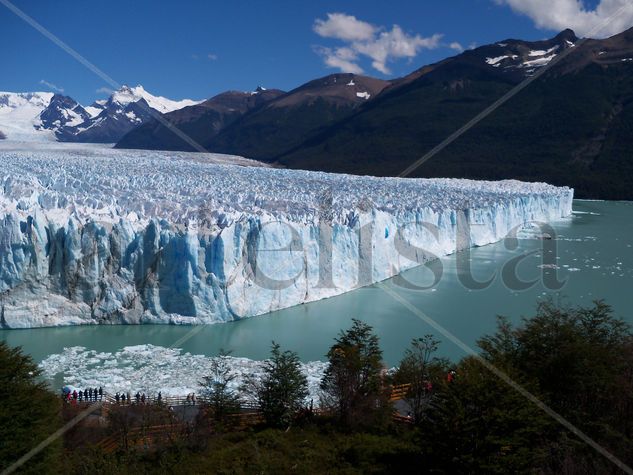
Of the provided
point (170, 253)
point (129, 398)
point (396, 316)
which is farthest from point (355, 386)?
point (170, 253)

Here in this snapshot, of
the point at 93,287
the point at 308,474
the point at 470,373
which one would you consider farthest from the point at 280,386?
the point at 93,287

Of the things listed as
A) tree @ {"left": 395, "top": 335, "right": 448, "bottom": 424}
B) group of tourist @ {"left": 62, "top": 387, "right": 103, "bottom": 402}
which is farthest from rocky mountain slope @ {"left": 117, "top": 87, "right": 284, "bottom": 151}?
tree @ {"left": 395, "top": 335, "right": 448, "bottom": 424}

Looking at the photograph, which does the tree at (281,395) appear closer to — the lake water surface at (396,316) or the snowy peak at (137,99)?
the lake water surface at (396,316)

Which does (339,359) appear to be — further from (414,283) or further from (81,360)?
(414,283)

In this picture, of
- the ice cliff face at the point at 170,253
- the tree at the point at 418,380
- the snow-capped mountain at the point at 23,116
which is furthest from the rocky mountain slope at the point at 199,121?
the tree at the point at 418,380

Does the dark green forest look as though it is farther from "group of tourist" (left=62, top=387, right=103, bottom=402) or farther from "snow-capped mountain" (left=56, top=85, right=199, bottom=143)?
"snow-capped mountain" (left=56, top=85, right=199, bottom=143)
